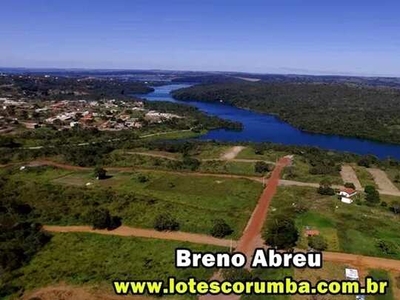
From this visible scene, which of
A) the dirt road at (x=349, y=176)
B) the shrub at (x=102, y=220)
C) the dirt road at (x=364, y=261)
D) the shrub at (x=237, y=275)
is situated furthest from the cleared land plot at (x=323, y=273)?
the dirt road at (x=349, y=176)

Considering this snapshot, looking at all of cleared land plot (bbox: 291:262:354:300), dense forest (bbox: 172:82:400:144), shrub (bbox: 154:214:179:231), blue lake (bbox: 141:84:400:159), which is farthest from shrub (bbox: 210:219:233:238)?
dense forest (bbox: 172:82:400:144)

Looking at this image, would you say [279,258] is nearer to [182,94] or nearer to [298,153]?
[298,153]

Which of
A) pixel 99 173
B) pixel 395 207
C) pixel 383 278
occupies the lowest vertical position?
pixel 383 278

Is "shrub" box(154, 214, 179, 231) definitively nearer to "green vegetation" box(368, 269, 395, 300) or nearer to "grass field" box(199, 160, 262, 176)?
"green vegetation" box(368, 269, 395, 300)

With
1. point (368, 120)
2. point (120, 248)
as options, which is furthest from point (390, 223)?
point (368, 120)

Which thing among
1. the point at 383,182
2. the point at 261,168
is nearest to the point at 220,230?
the point at 261,168

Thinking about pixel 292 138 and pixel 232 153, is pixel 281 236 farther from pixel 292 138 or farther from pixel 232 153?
pixel 292 138
